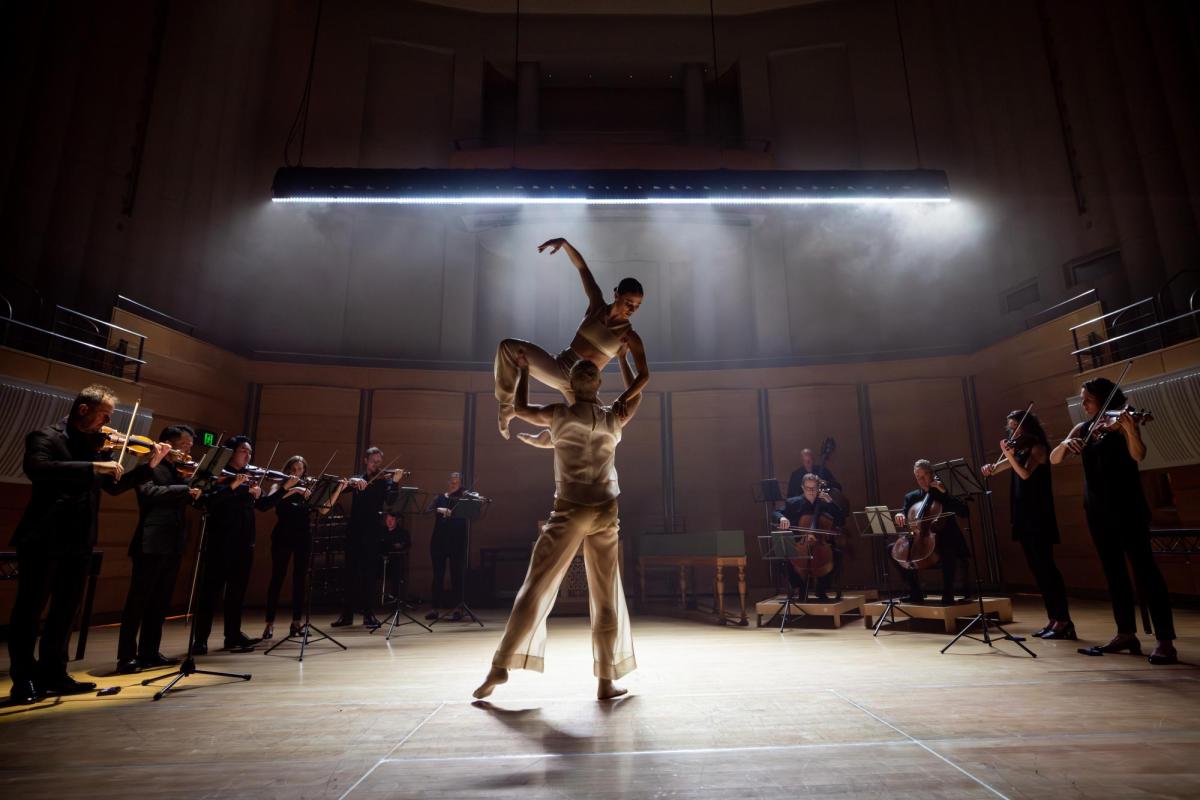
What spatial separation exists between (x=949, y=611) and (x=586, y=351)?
3986 millimetres

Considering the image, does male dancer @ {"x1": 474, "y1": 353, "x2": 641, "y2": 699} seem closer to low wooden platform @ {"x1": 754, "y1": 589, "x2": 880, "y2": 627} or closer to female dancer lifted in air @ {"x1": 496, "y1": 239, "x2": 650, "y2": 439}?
female dancer lifted in air @ {"x1": 496, "y1": 239, "x2": 650, "y2": 439}

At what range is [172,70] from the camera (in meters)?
7.60

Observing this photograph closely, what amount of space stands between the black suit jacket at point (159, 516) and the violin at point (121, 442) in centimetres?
30

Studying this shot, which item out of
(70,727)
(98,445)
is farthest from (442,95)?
(70,727)

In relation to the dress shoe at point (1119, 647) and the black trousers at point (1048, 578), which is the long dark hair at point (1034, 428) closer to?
the black trousers at point (1048, 578)

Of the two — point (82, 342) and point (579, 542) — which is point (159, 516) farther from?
point (82, 342)

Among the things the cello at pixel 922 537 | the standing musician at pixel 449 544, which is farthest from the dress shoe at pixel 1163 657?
the standing musician at pixel 449 544

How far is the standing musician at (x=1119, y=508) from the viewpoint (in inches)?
134

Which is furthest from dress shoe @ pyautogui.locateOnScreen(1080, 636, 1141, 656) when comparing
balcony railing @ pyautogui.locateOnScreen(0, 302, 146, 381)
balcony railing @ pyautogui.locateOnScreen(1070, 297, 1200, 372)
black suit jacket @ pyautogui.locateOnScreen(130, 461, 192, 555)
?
balcony railing @ pyautogui.locateOnScreen(0, 302, 146, 381)

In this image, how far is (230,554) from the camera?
457 centimetres

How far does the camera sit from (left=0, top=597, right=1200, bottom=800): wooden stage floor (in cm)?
173

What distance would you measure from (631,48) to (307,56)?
5375 mm

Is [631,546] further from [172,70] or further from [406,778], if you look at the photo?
[172,70]

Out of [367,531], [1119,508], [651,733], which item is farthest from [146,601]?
[1119,508]
